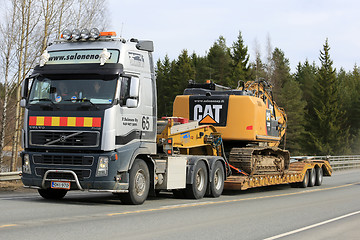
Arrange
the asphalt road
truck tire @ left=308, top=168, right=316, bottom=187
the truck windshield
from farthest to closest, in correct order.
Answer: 1. truck tire @ left=308, top=168, right=316, bottom=187
2. the truck windshield
3. the asphalt road

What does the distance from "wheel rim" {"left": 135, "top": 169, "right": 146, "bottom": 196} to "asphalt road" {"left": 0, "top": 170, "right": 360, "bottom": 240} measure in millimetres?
362

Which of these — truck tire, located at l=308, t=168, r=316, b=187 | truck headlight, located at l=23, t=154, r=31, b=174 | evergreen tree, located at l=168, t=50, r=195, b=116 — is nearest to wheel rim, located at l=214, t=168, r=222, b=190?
truck headlight, located at l=23, t=154, r=31, b=174

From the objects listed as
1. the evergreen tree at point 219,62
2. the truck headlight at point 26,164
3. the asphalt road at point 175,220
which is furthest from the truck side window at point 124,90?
the evergreen tree at point 219,62

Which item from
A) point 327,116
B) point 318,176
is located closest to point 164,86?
point 327,116

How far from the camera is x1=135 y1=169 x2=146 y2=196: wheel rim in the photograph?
12961 millimetres

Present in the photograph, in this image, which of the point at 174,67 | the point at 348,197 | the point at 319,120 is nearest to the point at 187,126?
the point at 348,197

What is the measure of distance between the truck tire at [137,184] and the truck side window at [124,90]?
1.58 metres

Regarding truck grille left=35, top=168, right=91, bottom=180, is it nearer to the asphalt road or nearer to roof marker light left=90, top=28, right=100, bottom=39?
the asphalt road

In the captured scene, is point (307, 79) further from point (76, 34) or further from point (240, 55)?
point (76, 34)

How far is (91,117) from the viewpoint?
1207cm

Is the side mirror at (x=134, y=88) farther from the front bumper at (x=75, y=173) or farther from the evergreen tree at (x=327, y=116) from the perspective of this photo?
the evergreen tree at (x=327, y=116)

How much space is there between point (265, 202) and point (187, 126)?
312cm

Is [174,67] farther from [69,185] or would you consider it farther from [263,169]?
[69,185]

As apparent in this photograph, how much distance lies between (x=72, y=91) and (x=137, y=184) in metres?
2.70
